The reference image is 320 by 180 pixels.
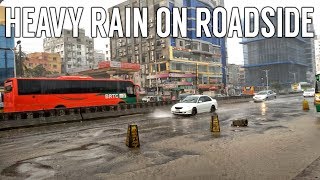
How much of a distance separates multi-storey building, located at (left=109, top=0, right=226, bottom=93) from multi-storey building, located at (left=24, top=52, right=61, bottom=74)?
19258 millimetres

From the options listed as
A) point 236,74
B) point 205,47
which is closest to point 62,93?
point 205,47

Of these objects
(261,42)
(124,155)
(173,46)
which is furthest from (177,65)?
(261,42)

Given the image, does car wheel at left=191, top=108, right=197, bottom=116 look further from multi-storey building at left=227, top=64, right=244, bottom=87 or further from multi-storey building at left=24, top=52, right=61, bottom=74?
multi-storey building at left=227, top=64, right=244, bottom=87

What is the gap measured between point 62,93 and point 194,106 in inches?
450

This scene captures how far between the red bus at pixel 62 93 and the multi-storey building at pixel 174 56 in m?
45.8

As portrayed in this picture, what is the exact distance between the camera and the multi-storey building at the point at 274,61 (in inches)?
5571

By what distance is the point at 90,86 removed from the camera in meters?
27.5

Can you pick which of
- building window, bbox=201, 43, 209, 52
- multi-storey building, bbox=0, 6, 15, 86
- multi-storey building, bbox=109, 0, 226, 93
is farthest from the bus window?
building window, bbox=201, 43, 209, 52

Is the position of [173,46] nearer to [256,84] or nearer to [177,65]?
[177,65]

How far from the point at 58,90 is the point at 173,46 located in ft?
194

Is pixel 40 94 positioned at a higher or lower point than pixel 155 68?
lower

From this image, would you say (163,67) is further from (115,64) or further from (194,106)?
(194,106)

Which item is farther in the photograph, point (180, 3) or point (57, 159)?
point (180, 3)

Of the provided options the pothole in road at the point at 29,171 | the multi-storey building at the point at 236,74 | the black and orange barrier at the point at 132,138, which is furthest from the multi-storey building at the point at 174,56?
the pothole in road at the point at 29,171
